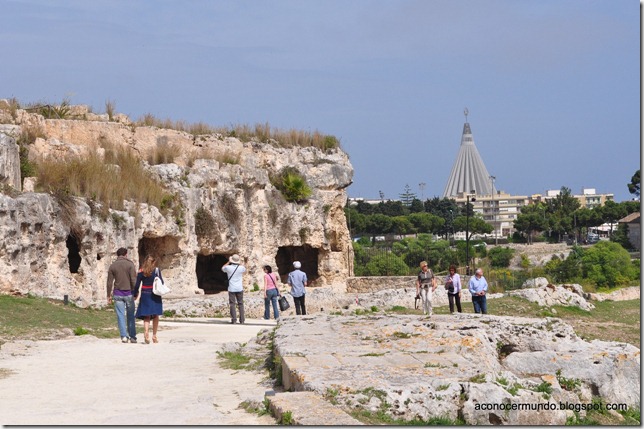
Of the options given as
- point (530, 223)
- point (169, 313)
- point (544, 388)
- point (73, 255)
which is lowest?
point (169, 313)

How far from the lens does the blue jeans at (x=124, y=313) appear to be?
50.3ft

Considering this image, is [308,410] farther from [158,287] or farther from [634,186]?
[634,186]

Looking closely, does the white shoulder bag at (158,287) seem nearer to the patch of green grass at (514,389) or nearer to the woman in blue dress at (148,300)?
the woman in blue dress at (148,300)

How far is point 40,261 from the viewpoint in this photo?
21500 millimetres

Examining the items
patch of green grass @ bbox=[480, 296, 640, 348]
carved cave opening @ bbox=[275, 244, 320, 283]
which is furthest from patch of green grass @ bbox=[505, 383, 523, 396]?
carved cave opening @ bbox=[275, 244, 320, 283]

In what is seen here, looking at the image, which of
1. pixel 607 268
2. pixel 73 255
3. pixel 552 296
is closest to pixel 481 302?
pixel 552 296

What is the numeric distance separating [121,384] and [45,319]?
6.75 metres

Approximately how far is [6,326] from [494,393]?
Answer: 32.7 ft

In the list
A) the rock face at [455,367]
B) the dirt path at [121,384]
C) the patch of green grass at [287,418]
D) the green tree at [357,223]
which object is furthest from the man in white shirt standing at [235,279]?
the green tree at [357,223]

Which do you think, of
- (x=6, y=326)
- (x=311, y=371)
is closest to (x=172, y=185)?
(x=6, y=326)

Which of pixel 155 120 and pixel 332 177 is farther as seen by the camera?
pixel 332 177

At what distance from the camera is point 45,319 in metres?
17.3

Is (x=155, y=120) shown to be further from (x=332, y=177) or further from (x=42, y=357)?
(x=42, y=357)

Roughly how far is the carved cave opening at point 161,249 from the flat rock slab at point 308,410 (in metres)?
19.8
